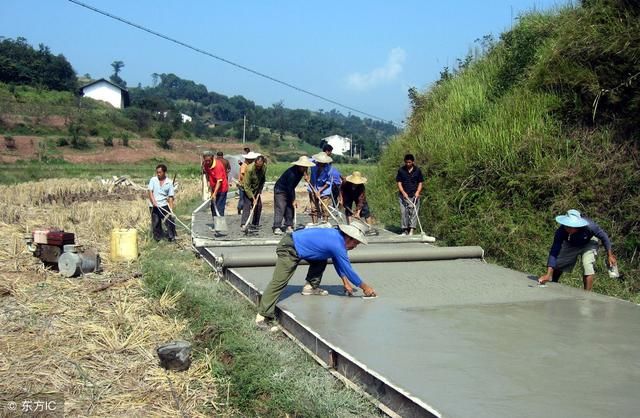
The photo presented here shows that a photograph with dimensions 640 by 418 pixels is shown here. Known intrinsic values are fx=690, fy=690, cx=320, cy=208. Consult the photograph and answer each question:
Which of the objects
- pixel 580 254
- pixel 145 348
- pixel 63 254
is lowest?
pixel 145 348

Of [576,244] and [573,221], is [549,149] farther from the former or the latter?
[573,221]

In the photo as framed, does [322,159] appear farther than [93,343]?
Yes

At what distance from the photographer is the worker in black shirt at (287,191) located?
11391mm

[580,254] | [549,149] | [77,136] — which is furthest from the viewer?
[77,136]

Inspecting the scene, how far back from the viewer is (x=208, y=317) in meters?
6.89

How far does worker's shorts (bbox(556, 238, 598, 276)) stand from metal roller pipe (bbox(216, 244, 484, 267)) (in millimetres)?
2028

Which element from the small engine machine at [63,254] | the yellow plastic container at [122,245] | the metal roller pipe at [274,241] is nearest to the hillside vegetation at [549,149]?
the metal roller pipe at [274,241]

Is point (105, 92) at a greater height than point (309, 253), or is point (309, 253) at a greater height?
point (105, 92)

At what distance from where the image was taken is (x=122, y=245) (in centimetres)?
1061

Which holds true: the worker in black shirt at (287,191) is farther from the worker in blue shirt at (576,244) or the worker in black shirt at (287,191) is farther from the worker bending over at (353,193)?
the worker in blue shirt at (576,244)

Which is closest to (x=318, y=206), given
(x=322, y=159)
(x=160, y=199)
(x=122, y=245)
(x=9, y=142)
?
(x=322, y=159)

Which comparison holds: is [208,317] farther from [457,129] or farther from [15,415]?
[457,129]

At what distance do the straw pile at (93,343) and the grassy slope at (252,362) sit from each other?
0.64 feet

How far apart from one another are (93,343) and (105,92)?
272 feet
